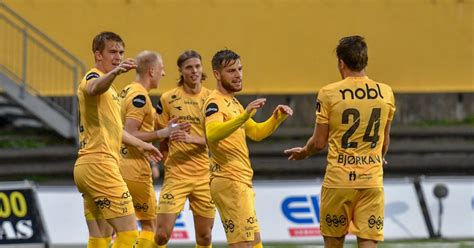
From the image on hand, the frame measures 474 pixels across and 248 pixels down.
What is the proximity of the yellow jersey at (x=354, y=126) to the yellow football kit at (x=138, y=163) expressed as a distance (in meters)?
3.18

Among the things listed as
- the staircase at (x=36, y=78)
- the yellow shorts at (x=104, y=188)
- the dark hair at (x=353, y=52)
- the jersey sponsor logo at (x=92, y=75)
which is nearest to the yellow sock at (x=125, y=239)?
the yellow shorts at (x=104, y=188)

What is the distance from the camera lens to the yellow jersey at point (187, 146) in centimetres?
1318

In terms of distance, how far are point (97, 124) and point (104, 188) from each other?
1.89 ft

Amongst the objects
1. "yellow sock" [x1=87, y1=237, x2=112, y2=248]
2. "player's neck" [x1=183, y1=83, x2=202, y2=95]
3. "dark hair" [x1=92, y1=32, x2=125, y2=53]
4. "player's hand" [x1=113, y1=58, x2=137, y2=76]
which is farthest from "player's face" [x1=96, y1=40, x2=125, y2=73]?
"player's neck" [x1=183, y1=83, x2=202, y2=95]

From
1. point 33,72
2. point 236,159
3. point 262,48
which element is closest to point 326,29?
point 262,48

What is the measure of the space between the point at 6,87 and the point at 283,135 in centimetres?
482

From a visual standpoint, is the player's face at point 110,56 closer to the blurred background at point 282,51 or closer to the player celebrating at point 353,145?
Answer: the player celebrating at point 353,145

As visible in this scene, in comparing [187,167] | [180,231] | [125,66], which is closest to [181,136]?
[187,167]

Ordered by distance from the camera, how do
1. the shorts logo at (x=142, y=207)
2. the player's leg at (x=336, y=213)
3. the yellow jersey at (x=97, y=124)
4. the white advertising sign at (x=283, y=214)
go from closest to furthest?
1. the player's leg at (x=336, y=213)
2. the yellow jersey at (x=97, y=124)
3. the shorts logo at (x=142, y=207)
4. the white advertising sign at (x=283, y=214)

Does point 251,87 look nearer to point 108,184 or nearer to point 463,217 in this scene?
point 463,217

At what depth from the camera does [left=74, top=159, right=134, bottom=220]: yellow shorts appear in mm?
11297

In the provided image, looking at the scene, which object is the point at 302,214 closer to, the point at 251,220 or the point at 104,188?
the point at 251,220

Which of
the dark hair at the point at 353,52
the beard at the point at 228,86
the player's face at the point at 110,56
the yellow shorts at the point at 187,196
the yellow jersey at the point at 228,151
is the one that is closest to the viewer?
the dark hair at the point at 353,52

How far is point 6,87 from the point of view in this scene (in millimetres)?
21406
